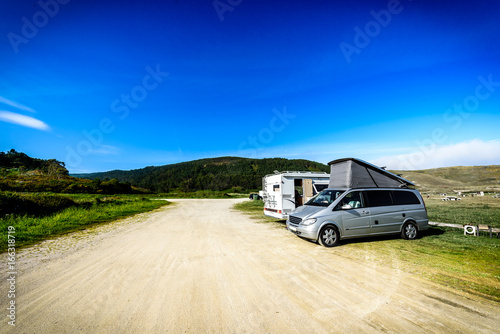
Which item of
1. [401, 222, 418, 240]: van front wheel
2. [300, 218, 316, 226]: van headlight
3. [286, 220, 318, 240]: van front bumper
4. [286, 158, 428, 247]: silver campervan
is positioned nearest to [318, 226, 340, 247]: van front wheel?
[286, 158, 428, 247]: silver campervan

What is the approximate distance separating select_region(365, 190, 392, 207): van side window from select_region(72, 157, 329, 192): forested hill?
101 metres

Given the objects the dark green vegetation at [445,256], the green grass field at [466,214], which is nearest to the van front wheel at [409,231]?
the dark green vegetation at [445,256]

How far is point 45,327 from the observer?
3.08m

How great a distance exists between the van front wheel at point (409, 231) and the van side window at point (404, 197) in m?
0.83

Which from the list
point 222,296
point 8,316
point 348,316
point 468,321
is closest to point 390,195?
point 468,321

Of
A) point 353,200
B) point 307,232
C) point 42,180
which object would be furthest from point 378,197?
point 42,180

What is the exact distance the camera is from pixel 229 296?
404cm

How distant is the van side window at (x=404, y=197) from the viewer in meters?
8.55

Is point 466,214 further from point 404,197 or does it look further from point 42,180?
point 42,180

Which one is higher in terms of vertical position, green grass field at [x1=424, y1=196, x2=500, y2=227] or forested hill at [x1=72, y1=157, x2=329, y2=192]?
forested hill at [x1=72, y1=157, x2=329, y2=192]

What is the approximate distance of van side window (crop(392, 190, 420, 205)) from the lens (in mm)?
8547

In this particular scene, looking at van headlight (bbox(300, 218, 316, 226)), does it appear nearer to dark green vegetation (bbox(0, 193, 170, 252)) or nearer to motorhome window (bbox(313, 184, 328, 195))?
motorhome window (bbox(313, 184, 328, 195))

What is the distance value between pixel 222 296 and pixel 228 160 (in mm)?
187210

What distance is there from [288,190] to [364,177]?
3868mm
